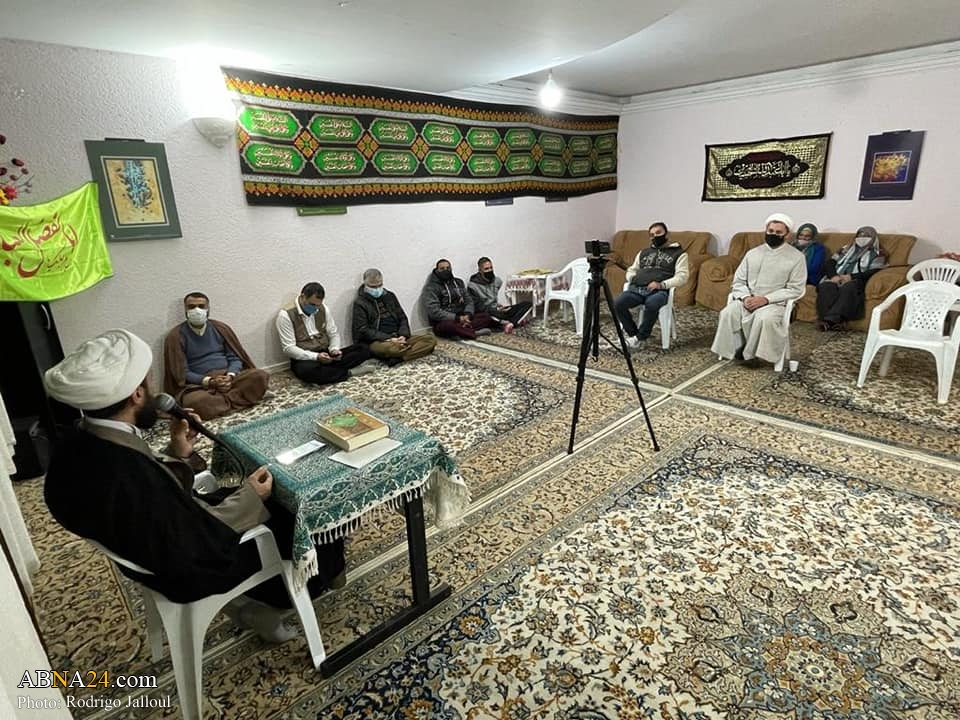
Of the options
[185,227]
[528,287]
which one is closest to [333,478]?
[185,227]

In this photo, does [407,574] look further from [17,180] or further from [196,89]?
[196,89]

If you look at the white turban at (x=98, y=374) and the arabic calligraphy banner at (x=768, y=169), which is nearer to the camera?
the white turban at (x=98, y=374)

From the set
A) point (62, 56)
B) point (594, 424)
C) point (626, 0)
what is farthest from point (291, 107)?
point (594, 424)

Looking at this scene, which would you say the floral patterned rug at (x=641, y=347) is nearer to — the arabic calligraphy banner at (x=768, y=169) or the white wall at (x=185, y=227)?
the white wall at (x=185, y=227)

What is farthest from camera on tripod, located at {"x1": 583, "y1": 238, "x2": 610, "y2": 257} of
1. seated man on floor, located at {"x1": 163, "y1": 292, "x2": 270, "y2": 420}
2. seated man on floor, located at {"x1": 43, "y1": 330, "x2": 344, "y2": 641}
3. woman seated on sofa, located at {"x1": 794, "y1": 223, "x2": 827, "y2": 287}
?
woman seated on sofa, located at {"x1": 794, "y1": 223, "x2": 827, "y2": 287}

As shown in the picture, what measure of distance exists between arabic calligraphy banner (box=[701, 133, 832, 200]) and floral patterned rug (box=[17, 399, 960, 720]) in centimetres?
403

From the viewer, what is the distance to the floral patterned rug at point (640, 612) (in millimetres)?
1442

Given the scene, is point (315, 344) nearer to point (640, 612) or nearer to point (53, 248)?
point (53, 248)

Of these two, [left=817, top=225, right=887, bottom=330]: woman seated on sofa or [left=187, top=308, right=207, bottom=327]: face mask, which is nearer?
[left=187, top=308, right=207, bottom=327]: face mask

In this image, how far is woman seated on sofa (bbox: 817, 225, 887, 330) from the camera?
15.5 feet

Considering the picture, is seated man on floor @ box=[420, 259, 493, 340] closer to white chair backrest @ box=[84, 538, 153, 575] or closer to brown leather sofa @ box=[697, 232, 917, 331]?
brown leather sofa @ box=[697, 232, 917, 331]

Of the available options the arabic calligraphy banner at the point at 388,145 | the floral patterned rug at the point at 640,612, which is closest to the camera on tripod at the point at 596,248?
the floral patterned rug at the point at 640,612

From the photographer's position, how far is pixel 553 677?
1498 mm

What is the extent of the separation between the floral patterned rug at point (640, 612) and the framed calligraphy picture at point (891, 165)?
3.75 metres
